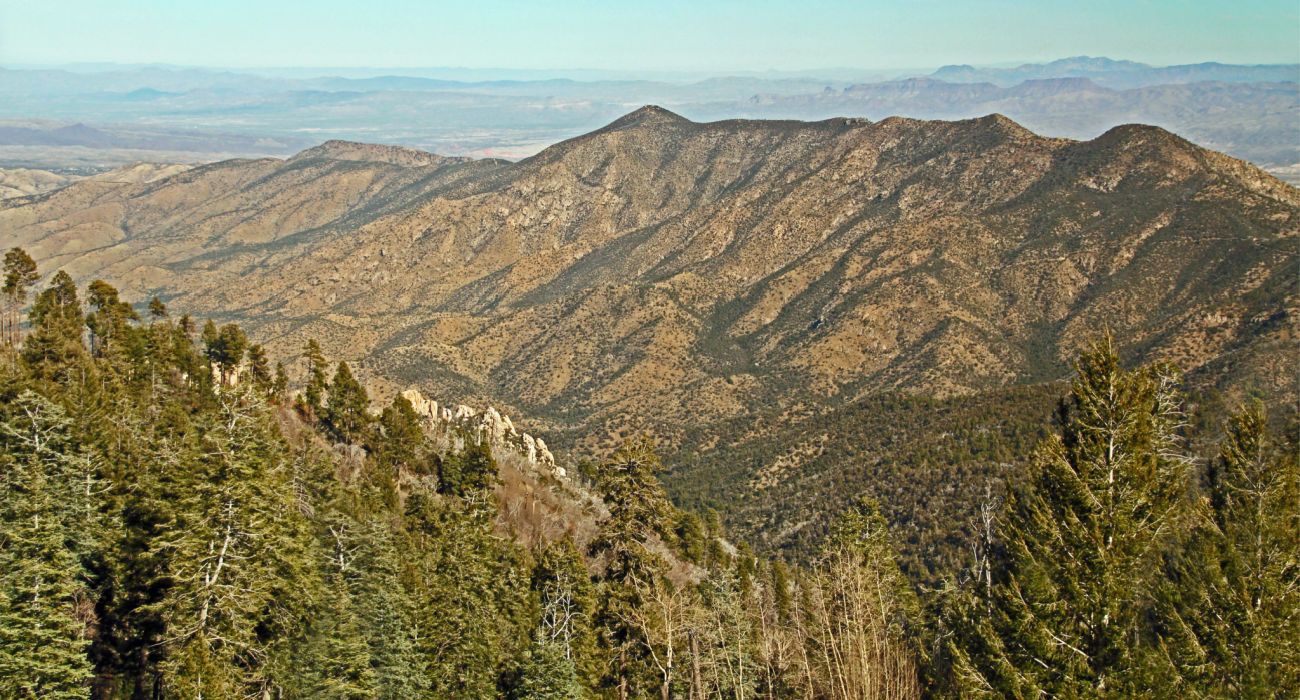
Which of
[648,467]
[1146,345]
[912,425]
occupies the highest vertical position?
[648,467]

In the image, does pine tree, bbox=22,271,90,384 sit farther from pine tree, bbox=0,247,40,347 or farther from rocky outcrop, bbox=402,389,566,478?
rocky outcrop, bbox=402,389,566,478

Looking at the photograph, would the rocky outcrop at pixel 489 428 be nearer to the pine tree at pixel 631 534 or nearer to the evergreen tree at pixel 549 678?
the pine tree at pixel 631 534

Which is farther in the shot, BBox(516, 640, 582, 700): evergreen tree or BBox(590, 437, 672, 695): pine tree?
BBox(590, 437, 672, 695): pine tree

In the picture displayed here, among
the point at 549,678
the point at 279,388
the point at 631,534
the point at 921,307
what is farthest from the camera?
the point at 921,307

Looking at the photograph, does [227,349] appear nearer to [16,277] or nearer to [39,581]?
[16,277]

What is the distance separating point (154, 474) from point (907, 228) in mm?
166507

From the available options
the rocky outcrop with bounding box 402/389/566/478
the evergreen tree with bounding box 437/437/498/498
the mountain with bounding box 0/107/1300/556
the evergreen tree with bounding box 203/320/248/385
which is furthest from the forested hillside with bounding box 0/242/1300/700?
the mountain with bounding box 0/107/1300/556

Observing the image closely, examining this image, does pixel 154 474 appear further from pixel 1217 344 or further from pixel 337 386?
pixel 1217 344

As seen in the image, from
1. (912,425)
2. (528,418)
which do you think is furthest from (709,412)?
(912,425)

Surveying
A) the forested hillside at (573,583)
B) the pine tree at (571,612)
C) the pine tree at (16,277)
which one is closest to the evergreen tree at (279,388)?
the pine tree at (16,277)

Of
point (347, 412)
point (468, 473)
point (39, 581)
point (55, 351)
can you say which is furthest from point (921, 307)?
point (39, 581)

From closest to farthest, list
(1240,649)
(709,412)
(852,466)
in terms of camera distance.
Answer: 1. (1240,649)
2. (852,466)
3. (709,412)

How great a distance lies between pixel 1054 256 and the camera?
160 meters

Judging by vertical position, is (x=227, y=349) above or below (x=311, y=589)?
below
